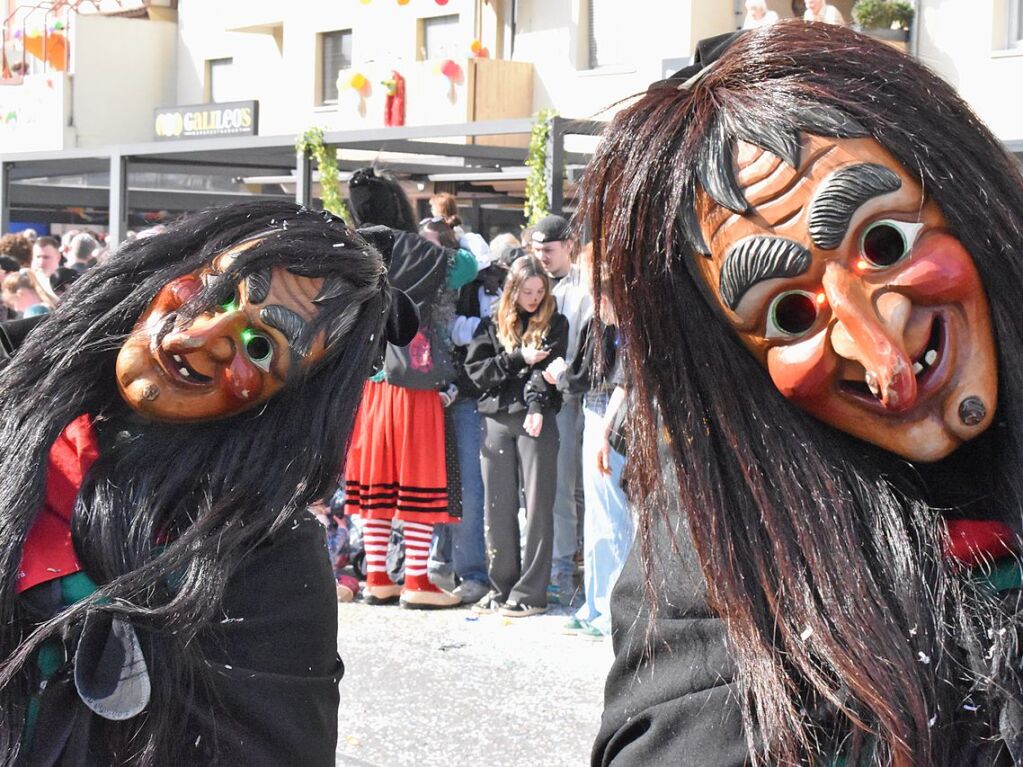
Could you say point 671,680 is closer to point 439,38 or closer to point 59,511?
point 59,511

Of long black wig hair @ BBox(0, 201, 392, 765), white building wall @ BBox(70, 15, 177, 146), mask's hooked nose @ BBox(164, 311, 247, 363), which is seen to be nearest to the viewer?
long black wig hair @ BBox(0, 201, 392, 765)

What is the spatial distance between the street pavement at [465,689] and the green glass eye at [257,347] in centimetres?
226

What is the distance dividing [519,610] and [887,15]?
8276 mm

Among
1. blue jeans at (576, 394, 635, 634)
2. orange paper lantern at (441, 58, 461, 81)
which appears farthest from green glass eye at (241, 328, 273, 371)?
orange paper lantern at (441, 58, 461, 81)

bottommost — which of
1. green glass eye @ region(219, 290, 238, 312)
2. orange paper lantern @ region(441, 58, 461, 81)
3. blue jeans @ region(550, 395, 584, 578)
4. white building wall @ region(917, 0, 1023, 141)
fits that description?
blue jeans @ region(550, 395, 584, 578)

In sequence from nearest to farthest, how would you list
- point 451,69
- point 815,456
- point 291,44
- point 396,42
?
point 815,456 → point 451,69 → point 396,42 → point 291,44

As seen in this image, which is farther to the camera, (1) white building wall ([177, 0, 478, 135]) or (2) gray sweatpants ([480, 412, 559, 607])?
(1) white building wall ([177, 0, 478, 135])

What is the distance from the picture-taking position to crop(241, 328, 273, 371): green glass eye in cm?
212

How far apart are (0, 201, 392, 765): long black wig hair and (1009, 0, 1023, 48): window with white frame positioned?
1071cm

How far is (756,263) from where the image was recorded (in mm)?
1420

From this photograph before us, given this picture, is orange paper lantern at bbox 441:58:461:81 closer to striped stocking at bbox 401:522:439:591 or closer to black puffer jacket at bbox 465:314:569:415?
black puffer jacket at bbox 465:314:569:415

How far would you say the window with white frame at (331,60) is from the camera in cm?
1988

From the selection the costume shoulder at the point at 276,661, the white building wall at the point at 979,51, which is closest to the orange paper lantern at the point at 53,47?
the white building wall at the point at 979,51

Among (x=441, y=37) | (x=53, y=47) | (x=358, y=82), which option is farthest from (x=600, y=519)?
(x=53, y=47)
